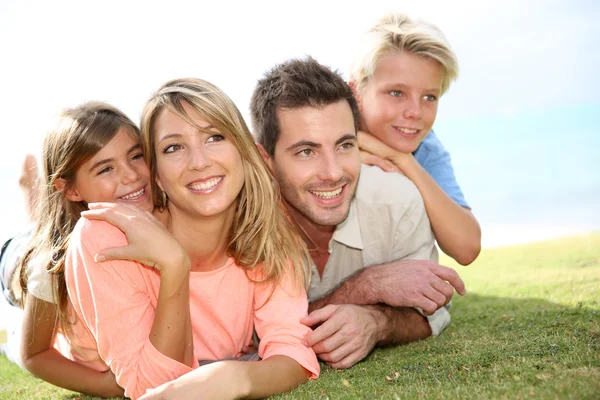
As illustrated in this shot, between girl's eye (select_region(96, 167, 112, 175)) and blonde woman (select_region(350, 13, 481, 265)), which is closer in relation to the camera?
girl's eye (select_region(96, 167, 112, 175))

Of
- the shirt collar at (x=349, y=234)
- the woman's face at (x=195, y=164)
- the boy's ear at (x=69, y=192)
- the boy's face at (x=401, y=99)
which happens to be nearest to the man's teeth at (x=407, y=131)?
the boy's face at (x=401, y=99)

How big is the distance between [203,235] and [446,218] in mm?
1865

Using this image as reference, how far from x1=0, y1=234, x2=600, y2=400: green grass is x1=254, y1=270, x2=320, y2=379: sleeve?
0.17 m

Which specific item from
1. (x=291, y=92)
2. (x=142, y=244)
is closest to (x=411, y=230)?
(x=291, y=92)

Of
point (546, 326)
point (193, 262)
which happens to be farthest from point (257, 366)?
point (546, 326)

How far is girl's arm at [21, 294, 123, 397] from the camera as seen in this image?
12.1 ft

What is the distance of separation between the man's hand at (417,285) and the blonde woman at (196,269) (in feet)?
2.05

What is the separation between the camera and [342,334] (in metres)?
3.63

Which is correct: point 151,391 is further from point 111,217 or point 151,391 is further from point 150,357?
point 111,217

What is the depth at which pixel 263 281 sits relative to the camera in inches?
140

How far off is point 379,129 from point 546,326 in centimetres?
193

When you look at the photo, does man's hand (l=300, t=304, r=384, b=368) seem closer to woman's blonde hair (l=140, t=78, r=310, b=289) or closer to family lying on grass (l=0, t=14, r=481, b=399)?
family lying on grass (l=0, t=14, r=481, b=399)

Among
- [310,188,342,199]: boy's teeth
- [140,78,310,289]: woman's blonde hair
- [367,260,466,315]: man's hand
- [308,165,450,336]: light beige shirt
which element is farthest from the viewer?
[308,165,450,336]: light beige shirt

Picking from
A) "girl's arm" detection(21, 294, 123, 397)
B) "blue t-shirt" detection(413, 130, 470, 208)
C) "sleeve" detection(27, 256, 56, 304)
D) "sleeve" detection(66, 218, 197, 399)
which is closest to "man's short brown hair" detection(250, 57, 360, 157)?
"blue t-shirt" detection(413, 130, 470, 208)
